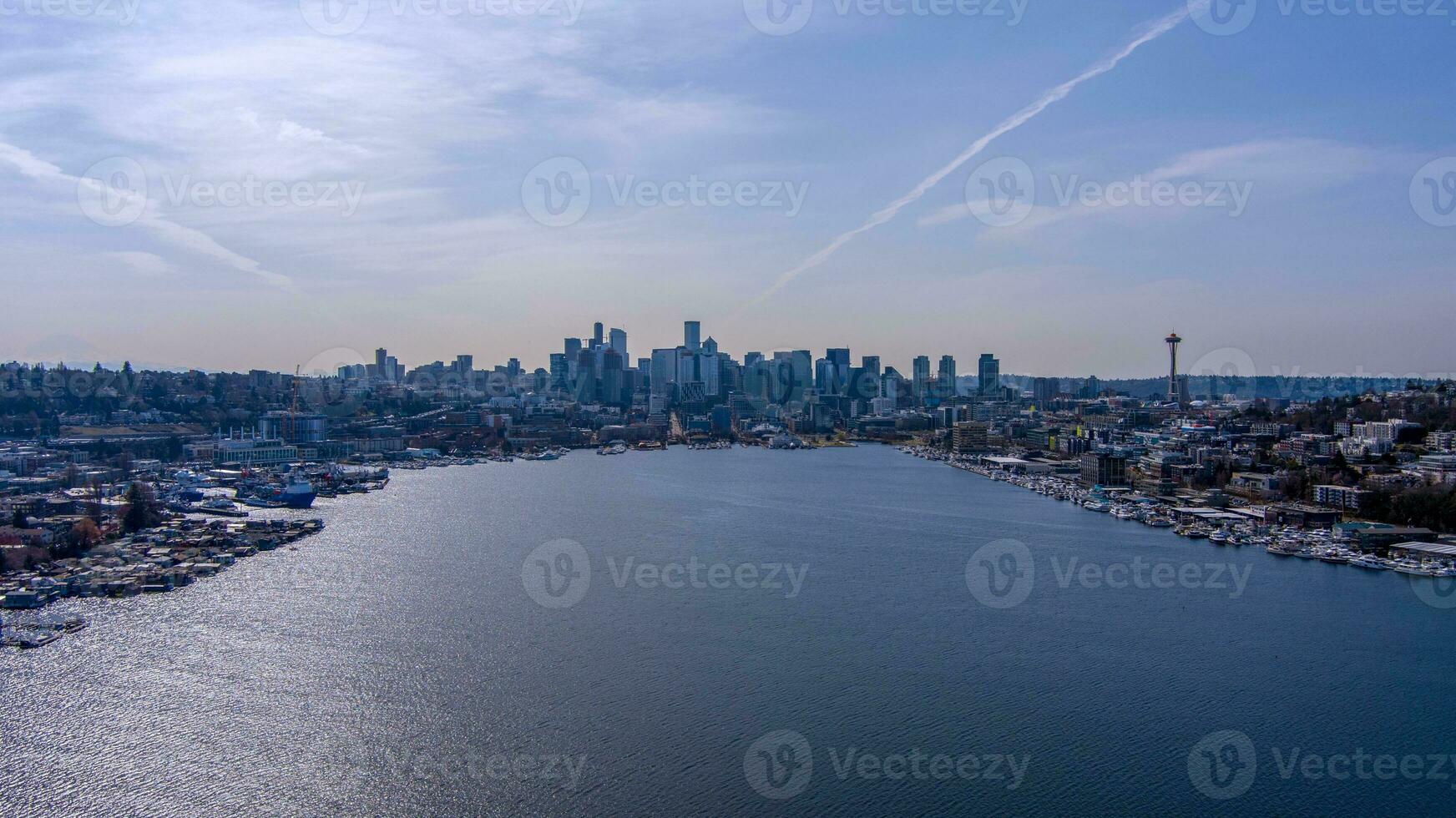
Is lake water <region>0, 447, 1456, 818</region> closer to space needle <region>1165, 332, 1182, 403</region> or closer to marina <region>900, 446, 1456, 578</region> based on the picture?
marina <region>900, 446, 1456, 578</region>

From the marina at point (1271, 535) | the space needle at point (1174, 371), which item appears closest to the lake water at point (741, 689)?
the marina at point (1271, 535)

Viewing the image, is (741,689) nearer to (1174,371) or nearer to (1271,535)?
(1271,535)

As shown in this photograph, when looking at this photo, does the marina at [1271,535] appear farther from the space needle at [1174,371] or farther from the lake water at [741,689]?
the space needle at [1174,371]

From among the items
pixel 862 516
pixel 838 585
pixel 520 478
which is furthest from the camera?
pixel 520 478

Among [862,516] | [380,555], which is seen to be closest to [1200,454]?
[862,516]

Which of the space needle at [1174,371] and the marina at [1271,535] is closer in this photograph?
the marina at [1271,535]

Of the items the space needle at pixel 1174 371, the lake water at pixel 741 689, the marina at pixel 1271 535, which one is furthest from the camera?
the space needle at pixel 1174 371

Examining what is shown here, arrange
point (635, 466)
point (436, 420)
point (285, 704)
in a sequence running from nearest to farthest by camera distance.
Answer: point (285, 704)
point (635, 466)
point (436, 420)

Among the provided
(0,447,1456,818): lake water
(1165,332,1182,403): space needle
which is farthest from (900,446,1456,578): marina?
(1165,332,1182,403): space needle

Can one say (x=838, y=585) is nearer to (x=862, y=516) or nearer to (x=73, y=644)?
(x=862, y=516)
